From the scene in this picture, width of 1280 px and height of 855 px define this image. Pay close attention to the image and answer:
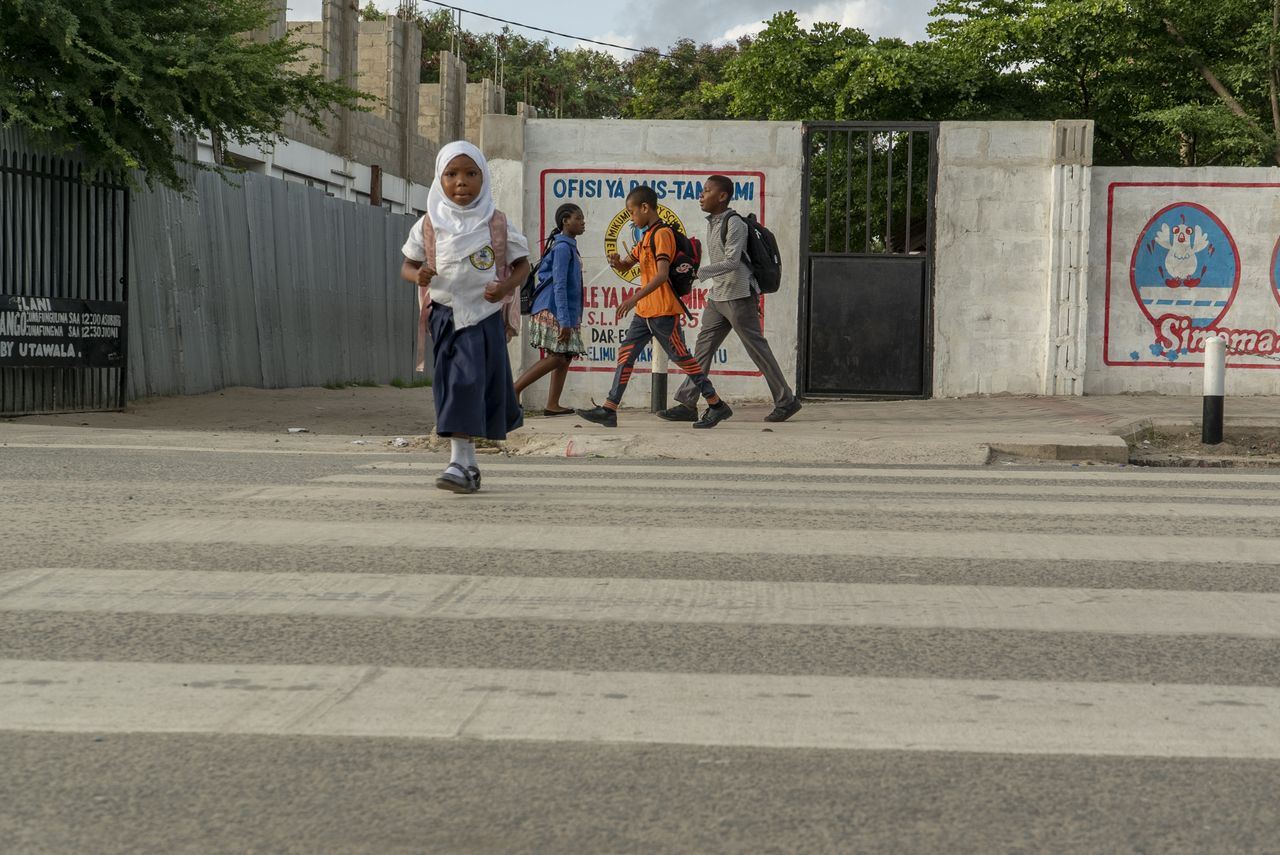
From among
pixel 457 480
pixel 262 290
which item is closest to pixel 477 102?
pixel 262 290

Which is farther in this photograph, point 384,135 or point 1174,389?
point 384,135

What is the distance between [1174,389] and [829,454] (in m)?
6.15

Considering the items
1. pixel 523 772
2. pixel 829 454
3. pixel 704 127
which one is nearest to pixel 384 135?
pixel 704 127

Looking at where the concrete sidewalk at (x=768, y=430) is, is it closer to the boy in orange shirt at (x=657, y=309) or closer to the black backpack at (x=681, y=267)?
the boy in orange shirt at (x=657, y=309)

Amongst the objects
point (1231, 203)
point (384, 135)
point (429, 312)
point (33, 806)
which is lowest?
point (33, 806)

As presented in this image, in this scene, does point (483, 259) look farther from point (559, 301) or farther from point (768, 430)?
point (559, 301)

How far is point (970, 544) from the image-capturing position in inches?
232

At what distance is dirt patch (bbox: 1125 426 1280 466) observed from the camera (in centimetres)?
1058

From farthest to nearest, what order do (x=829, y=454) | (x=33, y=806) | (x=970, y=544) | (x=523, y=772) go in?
(x=829, y=454) < (x=970, y=544) < (x=523, y=772) < (x=33, y=806)

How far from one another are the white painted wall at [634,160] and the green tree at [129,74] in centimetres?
234

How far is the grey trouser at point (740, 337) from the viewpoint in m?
11.5

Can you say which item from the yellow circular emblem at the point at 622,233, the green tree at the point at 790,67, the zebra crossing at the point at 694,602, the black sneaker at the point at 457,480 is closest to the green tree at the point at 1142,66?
the green tree at the point at 790,67

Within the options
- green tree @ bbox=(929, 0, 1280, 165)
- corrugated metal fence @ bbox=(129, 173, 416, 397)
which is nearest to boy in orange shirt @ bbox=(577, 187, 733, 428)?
corrugated metal fence @ bbox=(129, 173, 416, 397)

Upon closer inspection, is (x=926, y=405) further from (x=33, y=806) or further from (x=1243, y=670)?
(x=33, y=806)
